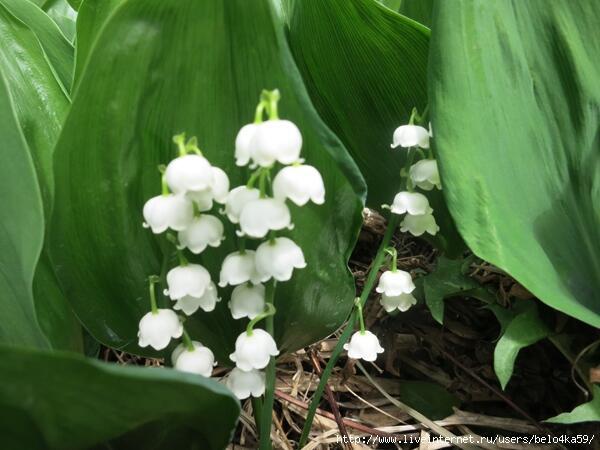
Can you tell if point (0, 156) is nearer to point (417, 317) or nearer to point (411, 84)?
point (411, 84)

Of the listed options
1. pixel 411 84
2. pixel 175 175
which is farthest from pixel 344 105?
pixel 175 175

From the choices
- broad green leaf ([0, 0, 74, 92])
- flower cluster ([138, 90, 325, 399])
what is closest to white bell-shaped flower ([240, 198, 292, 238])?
Answer: flower cluster ([138, 90, 325, 399])

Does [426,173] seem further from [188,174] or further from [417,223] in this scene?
[188,174]

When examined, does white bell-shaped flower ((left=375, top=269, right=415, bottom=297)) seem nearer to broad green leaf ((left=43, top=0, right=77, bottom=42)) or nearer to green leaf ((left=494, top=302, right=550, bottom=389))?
green leaf ((left=494, top=302, right=550, bottom=389))

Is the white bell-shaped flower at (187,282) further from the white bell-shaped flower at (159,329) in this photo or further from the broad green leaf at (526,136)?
the broad green leaf at (526,136)

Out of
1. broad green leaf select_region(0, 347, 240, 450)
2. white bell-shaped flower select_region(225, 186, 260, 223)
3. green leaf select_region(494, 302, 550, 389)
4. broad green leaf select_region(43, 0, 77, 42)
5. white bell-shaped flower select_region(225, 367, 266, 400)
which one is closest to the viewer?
broad green leaf select_region(0, 347, 240, 450)
